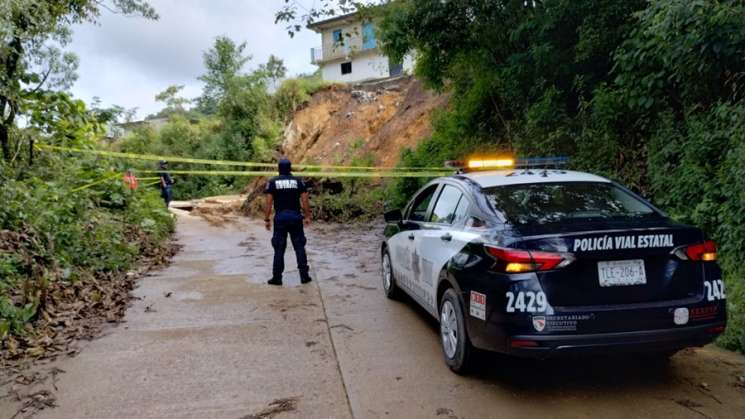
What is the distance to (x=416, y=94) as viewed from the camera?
22.1 meters

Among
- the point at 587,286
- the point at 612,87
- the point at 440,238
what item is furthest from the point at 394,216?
the point at 612,87

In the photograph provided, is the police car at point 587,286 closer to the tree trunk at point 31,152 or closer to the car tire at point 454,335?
the car tire at point 454,335

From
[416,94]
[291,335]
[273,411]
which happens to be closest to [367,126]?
[416,94]

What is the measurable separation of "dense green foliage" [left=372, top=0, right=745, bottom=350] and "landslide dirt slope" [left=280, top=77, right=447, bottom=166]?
241 inches

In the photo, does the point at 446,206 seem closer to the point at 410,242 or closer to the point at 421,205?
the point at 410,242

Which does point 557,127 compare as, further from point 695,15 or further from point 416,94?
point 416,94

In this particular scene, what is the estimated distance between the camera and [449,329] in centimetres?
411

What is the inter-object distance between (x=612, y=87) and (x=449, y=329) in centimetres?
602

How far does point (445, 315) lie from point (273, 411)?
1492mm

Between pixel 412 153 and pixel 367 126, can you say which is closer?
pixel 412 153

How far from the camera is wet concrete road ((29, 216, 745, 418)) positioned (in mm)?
3467

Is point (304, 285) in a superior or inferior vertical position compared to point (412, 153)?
inferior

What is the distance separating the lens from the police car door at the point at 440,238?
13.6 feet

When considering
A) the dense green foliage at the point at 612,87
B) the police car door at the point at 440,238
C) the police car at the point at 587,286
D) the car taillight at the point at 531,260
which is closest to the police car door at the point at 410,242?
the police car door at the point at 440,238
